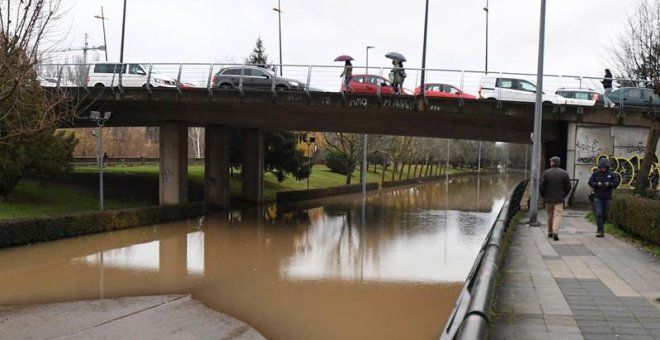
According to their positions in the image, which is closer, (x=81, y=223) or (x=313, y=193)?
(x=81, y=223)

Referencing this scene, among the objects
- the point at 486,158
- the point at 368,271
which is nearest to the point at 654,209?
the point at 368,271

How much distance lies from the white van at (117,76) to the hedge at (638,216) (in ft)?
64.6

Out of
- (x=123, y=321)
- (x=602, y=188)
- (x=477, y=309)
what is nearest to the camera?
(x=477, y=309)

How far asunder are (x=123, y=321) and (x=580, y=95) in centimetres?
A: 2321

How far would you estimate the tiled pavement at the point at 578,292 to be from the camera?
17.9ft

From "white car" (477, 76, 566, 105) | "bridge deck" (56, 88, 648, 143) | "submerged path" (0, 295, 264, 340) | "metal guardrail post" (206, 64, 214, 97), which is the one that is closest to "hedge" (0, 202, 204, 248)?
"bridge deck" (56, 88, 648, 143)

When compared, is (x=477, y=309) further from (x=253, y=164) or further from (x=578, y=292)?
(x=253, y=164)

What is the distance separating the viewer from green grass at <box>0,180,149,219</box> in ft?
69.6

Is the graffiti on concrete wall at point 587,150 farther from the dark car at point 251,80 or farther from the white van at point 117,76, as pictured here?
the white van at point 117,76

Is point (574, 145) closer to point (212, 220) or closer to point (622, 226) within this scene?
point (622, 226)

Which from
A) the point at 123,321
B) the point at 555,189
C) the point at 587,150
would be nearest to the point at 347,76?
the point at 587,150

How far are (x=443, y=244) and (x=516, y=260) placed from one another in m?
9.57

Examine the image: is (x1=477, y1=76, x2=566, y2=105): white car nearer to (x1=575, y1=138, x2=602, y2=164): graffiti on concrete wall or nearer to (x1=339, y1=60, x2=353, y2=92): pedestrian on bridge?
(x1=575, y1=138, x2=602, y2=164): graffiti on concrete wall

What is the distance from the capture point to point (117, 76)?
86.0 feet
